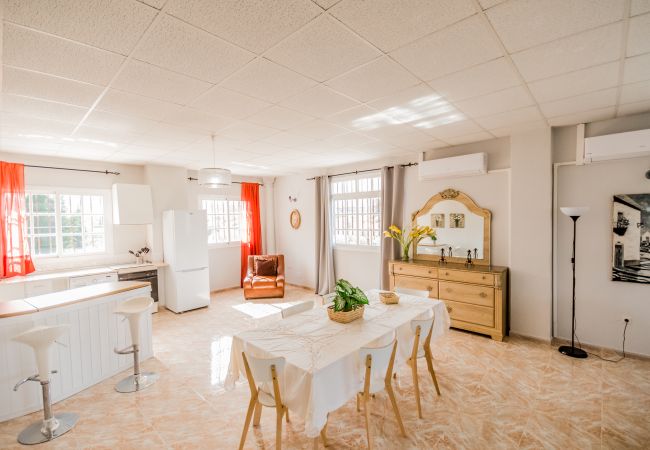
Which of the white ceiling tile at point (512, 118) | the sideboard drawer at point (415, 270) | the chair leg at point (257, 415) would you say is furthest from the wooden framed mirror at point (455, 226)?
the chair leg at point (257, 415)

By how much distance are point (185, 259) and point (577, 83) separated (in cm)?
567

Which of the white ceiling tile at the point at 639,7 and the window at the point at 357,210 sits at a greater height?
the white ceiling tile at the point at 639,7

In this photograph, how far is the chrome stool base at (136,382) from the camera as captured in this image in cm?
299

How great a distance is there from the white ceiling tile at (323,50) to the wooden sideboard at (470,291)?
3131 mm

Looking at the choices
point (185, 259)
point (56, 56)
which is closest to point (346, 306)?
point (56, 56)

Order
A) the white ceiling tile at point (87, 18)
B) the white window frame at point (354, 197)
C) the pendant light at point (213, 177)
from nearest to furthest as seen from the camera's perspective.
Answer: the white ceiling tile at point (87, 18) < the pendant light at point (213, 177) < the white window frame at point (354, 197)

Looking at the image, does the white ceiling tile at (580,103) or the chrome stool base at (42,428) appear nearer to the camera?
the chrome stool base at (42,428)

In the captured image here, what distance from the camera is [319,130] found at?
11.7 ft

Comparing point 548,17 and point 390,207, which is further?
point 390,207

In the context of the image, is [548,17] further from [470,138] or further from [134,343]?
[134,343]

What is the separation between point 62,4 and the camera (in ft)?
4.61

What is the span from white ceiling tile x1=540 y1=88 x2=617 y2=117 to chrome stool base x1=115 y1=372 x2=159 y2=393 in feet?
15.6

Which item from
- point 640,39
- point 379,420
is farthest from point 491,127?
point 379,420

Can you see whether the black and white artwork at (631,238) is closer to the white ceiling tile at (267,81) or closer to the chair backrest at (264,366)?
the white ceiling tile at (267,81)
